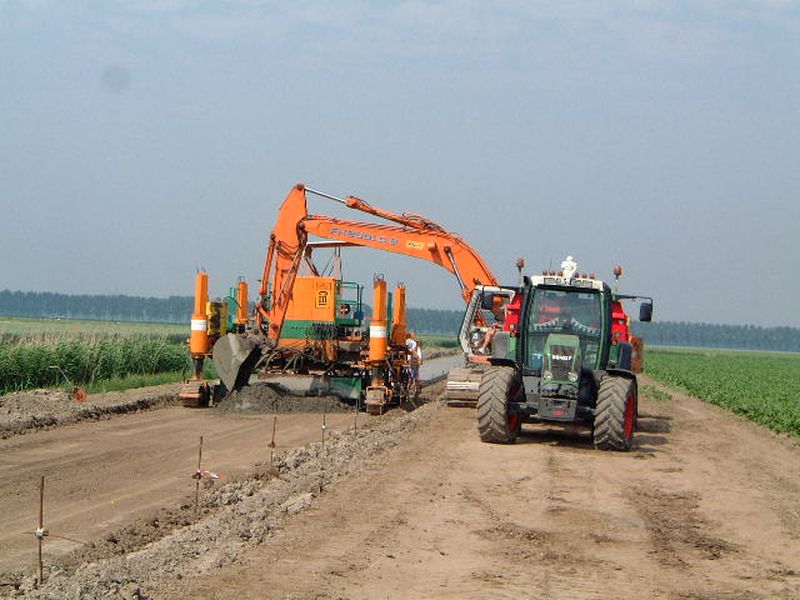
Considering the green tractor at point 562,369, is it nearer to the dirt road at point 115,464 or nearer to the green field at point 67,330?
the dirt road at point 115,464

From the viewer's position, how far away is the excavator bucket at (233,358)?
2191cm

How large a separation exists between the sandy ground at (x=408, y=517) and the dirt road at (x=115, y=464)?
0.15ft

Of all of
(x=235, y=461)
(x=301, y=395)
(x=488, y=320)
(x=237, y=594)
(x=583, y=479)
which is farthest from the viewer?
(x=488, y=320)

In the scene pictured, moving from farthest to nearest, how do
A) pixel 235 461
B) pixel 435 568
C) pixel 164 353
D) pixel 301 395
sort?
1. pixel 164 353
2. pixel 301 395
3. pixel 235 461
4. pixel 435 568

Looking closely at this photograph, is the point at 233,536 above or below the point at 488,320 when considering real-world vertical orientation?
below

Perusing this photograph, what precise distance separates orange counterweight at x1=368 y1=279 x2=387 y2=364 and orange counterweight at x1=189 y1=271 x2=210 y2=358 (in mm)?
3553

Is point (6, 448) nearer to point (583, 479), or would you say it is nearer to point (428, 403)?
point (583, 479)

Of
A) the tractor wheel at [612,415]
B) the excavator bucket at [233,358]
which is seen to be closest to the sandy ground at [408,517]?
the tractor wheel at [612,415]

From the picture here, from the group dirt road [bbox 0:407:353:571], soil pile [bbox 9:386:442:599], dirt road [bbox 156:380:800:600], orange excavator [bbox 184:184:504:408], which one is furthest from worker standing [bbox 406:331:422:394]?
soil pile [bbox 9:386:442:599]

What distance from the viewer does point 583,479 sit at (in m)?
13.5

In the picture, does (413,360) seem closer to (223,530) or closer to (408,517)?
(408,517)

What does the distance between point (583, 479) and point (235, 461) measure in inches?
190

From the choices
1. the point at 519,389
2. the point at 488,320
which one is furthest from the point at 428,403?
the point at 519,389

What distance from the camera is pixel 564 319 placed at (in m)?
17.2
